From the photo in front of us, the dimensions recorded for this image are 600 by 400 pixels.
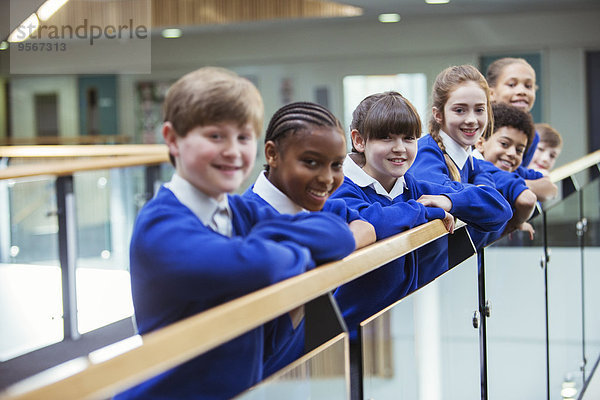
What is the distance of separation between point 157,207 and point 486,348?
1.36m

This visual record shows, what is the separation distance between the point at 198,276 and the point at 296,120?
0.54m

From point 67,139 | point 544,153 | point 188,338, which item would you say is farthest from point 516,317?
point 67,139

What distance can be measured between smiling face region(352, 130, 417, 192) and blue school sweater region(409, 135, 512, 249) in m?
0.33

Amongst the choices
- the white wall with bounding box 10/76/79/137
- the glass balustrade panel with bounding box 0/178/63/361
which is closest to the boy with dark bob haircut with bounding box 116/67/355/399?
the glass balustrade panel with bounding box 0/178/63/361

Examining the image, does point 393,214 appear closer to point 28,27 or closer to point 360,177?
point 360,177

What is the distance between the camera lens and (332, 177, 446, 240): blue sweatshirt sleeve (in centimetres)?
224

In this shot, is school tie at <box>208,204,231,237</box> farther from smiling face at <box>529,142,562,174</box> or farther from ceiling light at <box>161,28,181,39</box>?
ceiling light at <box>161,28,181,39</box>

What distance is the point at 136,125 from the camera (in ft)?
45.0

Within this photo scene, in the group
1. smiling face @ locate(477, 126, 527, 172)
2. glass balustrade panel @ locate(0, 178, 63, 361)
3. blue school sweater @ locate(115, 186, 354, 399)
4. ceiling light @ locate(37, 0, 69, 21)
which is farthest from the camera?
ceiling light @ locate(37, 0, 69, 21)

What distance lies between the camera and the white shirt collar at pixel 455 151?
2932 millimetres

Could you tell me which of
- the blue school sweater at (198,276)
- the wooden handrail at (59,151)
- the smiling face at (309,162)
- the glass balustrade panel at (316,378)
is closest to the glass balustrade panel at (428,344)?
the glass balustrade panel at (316,378)

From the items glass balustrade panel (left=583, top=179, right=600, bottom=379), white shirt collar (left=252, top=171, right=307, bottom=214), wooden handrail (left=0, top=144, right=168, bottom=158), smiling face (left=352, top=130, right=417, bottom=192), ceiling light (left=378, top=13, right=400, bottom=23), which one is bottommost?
glass balustrade panel (left=583, top=179, right=600, bottom=379)

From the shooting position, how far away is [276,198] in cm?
195

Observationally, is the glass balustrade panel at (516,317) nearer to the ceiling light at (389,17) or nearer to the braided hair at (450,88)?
the braided hair at (450,88)
